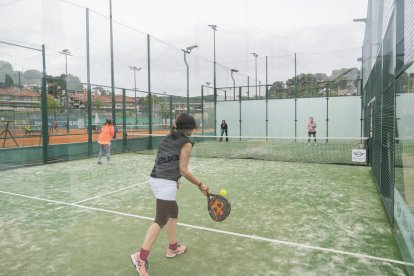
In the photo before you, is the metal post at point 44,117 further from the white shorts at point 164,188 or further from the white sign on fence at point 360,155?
the white sign on fence at point 360,155

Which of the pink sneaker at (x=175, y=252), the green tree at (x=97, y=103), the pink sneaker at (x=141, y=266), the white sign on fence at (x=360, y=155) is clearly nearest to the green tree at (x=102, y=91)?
the green tree at (x=97, y=103)

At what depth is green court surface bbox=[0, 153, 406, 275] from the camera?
11.9ft

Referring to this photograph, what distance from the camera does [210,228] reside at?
4844mm

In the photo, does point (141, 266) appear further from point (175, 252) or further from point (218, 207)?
point (218, 207)

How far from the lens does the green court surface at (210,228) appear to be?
11.9 feet

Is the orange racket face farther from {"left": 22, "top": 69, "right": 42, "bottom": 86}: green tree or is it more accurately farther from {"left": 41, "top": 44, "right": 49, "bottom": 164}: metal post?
{"left": 22, "top": 69, "right": 42, "bottom": 86}: green tree

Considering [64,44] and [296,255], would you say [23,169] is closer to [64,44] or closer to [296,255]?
[64,44]

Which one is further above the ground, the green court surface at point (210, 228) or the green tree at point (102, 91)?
the green tree at point (102, 91)

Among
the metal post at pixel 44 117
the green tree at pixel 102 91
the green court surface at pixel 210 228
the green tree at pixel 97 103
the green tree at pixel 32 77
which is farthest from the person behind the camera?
the green tree at pixel 97 103

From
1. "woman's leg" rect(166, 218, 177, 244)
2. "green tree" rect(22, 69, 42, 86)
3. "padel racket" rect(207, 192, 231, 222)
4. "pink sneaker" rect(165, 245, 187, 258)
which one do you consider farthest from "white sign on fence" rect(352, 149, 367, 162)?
"green tree" rect(22, 69, 42, 86)

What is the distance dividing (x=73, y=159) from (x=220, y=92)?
44.0 feet

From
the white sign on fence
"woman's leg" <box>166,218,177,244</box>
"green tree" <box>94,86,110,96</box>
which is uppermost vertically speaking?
"green tree" <box>94,86,110,96</box>

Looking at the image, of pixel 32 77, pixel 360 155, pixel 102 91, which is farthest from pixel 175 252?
pixel 102 91

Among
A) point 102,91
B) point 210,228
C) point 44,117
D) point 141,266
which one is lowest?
point 210,228
